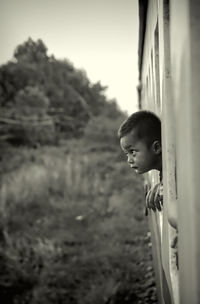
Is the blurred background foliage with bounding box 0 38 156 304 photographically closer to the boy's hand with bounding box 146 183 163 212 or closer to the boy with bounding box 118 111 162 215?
the boy's hand with bounding box 146 183 163 212

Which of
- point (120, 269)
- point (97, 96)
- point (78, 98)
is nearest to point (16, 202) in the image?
point (120, 269)

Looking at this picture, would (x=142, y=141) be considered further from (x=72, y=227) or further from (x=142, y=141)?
(x=72, y=227)

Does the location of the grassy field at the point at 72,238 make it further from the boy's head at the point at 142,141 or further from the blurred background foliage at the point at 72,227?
the boy's head at the point at 142,141

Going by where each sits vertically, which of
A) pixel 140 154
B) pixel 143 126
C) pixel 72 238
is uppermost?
pixel 143 126

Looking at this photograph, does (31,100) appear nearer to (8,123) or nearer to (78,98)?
(8,123)

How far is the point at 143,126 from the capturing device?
6.33 ft

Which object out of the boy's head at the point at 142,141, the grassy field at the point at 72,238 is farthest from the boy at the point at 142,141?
the grassy field at the point at 72,238

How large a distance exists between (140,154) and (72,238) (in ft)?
19.8

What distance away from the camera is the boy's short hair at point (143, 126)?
1907 millimetres

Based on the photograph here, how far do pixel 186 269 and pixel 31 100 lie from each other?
2316cm

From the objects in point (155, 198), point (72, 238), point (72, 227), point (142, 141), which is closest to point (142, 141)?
point (142, 141)

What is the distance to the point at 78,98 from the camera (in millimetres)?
27734

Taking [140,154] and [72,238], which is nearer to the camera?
[140,154]

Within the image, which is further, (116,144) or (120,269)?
(116,144)
